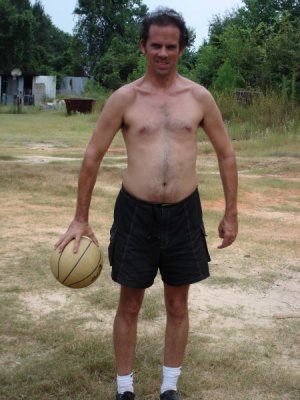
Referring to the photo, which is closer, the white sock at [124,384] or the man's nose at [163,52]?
the man's nose at [163,52]

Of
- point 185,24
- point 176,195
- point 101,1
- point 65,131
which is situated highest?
point 101,1

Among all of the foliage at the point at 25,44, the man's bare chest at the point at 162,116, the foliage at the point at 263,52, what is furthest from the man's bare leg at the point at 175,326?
the foliage at the point at 25,44

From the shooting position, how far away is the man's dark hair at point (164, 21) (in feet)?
9.23

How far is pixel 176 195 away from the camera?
2936mm

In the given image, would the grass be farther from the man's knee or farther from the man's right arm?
the man's right arm

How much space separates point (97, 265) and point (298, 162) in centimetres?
1029

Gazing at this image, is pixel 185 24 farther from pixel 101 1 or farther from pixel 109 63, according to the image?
pixel 101 1

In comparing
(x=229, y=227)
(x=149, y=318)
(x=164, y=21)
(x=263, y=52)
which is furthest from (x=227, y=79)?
(x=164, y=21)

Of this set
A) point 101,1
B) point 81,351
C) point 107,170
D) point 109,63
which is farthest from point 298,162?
point 101,1

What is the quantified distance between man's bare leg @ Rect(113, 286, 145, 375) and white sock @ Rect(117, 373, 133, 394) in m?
0.02

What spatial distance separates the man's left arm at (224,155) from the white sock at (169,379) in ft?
2.18

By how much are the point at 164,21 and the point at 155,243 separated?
993 mm

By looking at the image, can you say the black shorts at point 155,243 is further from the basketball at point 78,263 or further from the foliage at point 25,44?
the foliage at point 25,44

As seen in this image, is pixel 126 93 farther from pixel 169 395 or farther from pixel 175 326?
pixel 169 395
